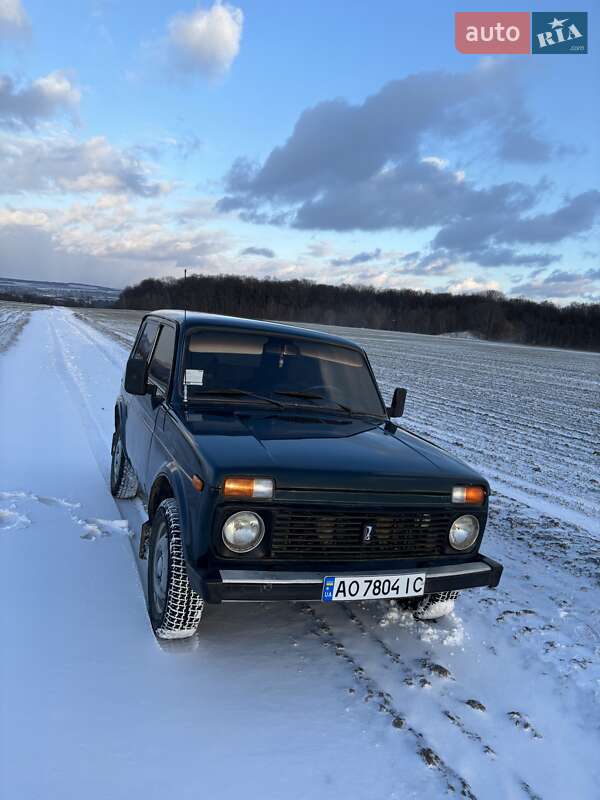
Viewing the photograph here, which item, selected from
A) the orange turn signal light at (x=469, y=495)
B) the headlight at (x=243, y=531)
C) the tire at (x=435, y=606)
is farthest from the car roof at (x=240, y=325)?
the tire at (x=435, y=606)

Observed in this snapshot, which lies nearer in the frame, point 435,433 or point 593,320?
point 435,433

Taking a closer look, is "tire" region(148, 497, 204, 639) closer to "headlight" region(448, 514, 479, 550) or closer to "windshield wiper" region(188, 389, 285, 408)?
"windshield wiper" region(188, 389, 285, 408)

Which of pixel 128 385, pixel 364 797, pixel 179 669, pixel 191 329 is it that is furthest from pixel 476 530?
pixel 128 385

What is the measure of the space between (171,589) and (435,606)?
1675 millimetres

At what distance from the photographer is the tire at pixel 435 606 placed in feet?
12.3

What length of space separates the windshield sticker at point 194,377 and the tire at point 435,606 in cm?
200

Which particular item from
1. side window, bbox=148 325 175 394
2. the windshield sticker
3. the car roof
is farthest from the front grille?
the car roof

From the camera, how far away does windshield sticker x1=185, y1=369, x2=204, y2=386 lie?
13.0ft

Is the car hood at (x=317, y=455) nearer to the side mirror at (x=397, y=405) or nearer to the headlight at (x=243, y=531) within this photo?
the headlight at (x=243, y=531)

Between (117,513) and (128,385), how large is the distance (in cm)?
145

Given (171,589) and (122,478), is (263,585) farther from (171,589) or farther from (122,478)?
(122,478)

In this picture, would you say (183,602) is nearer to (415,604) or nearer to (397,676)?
(397,676)

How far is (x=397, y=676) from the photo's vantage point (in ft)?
10.5

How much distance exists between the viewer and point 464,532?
11.2 ft
